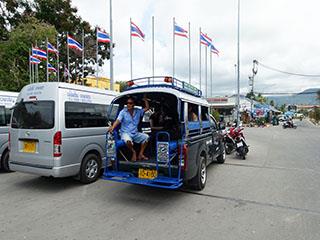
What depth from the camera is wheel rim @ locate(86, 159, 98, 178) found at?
5537 mm

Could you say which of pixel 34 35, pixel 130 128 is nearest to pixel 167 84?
pixel 130 128

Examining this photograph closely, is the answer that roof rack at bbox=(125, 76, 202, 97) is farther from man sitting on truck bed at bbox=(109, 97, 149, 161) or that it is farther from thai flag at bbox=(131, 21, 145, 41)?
thai flag at bbox=(131, 21, 145, 41)

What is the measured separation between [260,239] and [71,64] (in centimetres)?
2393

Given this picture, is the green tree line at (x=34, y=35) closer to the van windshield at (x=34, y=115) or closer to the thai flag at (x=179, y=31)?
the thai flag at (x=179, y=31)

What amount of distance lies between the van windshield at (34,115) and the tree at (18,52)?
41.1ft

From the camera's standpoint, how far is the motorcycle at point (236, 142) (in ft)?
29.1

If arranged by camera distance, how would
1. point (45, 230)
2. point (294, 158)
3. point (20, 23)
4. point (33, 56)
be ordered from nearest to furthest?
point (45, 230) → point (294, 158) → point (33, 56) → point (20, 23)

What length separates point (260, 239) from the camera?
10.2ft

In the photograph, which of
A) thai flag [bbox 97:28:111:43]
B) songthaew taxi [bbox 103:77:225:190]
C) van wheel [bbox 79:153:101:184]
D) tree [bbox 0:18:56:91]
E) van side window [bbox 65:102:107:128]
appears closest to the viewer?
songthaew taxi [bbox 103:77:225:190]

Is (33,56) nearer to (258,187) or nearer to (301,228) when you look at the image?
(258,187)

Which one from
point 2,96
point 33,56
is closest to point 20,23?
point 33,56

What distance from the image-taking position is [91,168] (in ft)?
18.5

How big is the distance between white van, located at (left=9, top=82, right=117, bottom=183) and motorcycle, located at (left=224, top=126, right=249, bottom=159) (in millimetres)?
5693

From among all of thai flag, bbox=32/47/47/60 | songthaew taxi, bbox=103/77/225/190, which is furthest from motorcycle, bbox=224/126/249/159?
thai flag, bbox=32/47/47/60
